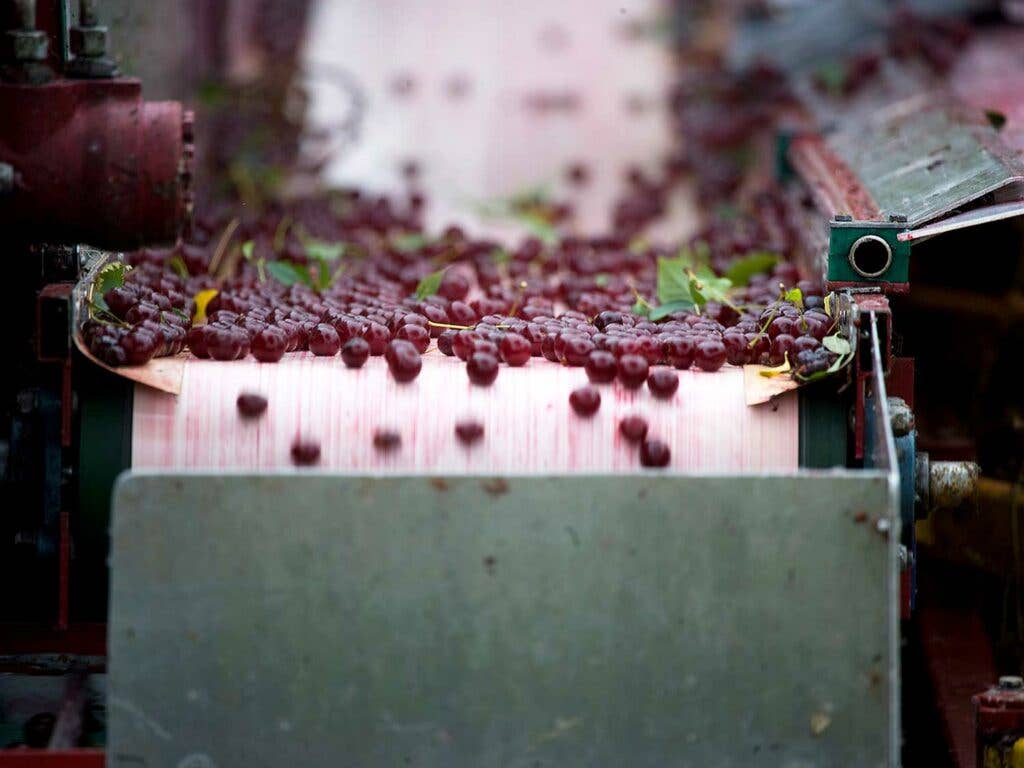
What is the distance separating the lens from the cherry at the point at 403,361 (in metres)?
2.31

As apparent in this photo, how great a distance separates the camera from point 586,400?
7.48 feet

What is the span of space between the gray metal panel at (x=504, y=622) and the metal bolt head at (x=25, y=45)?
86cm

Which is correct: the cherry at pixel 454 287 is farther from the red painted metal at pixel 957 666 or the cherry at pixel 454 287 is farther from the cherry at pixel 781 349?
the red painted metal at pixel 957 666

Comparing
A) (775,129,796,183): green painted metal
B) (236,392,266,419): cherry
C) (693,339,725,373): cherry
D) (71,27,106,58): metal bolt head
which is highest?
(775,129,796,183): green painted metal

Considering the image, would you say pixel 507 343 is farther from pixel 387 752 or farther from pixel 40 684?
pixel 40 684

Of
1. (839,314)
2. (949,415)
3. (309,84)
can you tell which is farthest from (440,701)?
(309,84)

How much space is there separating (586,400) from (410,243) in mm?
1905

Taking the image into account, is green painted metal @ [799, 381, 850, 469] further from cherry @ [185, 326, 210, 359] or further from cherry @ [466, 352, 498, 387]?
cherry @ [185, 326, 210, 359]

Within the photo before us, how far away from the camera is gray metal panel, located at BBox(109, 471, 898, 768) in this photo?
77.5 inches

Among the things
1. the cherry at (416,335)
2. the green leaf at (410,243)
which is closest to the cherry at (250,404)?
the cherry at (416,335)

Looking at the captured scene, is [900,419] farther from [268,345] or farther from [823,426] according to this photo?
[268,345]

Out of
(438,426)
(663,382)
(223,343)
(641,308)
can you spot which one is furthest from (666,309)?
(223,343)

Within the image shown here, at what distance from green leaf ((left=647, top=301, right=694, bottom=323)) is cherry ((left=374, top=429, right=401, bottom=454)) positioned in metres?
0.75

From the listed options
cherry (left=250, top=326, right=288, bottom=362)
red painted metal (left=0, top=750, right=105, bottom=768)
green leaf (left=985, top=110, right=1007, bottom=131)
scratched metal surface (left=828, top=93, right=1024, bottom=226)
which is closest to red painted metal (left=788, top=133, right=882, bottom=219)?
scratched metal surface (left=828, top=93, right=1024, bottom=226)
